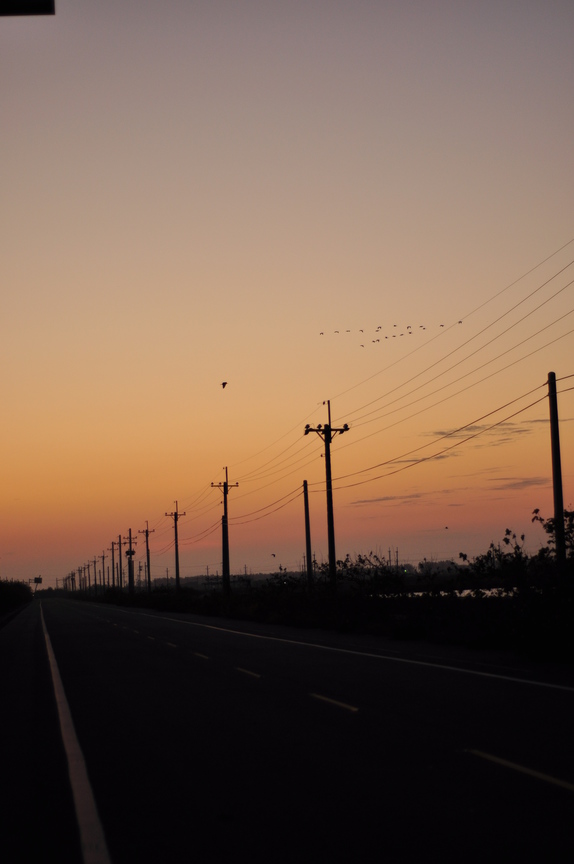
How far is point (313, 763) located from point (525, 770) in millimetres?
2126

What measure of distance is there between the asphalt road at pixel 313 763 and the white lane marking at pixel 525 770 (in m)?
0.03

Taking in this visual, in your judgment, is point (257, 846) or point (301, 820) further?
point (301, 820)

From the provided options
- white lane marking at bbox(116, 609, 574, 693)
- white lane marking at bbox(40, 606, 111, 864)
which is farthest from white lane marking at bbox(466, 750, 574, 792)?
white lane marking at bbox(116, 609, 574, 693)

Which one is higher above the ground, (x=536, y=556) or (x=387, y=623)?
(x=536, y=556)

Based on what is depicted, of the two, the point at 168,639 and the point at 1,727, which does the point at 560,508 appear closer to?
the point at 168,639

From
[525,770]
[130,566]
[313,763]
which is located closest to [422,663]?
[313,763]

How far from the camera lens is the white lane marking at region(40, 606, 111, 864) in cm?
657

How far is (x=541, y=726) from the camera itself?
36.9 ft

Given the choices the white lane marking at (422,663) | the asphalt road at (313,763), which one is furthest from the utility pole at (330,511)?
the asphalt road at (313,763)

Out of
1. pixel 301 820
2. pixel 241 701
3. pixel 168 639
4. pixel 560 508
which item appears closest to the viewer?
pixel 301 820

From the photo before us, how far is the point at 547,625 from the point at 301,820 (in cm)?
1482

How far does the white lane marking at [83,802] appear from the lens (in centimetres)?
657

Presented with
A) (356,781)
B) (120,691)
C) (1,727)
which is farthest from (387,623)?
(356,781)

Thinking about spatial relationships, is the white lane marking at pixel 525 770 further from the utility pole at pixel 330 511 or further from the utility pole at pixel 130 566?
the utility pole at pixel 130 566
